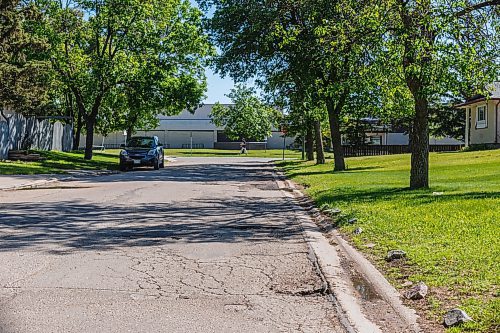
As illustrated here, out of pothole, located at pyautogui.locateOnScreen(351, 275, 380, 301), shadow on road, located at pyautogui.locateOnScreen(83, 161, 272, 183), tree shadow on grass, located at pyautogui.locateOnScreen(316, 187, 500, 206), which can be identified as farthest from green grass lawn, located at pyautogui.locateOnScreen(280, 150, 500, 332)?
shadow on road, located at pyautogui.locateOnScreen(83, 161, 272, 183)

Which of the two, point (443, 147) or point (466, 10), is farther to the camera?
point (443, 147)

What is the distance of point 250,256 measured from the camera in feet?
28.2

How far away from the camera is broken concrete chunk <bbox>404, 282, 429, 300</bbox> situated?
6230mm

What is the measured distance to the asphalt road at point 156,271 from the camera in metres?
5.50

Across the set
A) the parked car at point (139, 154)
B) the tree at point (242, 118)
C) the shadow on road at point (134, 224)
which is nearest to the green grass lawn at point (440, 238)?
the shadow on road at point (134, 224)

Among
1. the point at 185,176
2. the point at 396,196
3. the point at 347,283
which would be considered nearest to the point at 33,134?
the point at 185,176

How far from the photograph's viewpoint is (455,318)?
5305 mm

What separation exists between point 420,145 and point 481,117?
29.7 meters

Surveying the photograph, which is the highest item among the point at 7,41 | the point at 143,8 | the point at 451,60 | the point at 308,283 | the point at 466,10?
the point at 143,8

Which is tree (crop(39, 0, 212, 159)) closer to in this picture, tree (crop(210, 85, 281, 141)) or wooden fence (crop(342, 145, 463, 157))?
wooden fence (crop(342, 145, 463, 157))

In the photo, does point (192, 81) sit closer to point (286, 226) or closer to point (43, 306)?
point (286, 226)

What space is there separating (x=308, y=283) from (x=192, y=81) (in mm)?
33173

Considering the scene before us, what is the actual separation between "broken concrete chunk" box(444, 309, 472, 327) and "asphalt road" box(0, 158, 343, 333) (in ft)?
2.98

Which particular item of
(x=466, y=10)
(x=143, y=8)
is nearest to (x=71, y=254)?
(x=466, y=10)
